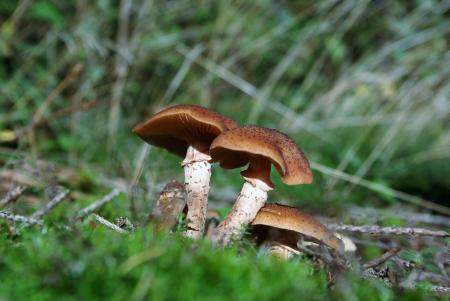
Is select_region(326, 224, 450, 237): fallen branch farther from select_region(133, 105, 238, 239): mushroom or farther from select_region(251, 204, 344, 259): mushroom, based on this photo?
select_region(133, 105, 238, 239): mushroom

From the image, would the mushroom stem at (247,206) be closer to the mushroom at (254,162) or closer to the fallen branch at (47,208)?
the mushroom at (254,162)

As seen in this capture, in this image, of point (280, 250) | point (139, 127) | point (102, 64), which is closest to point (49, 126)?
point (102, 64)

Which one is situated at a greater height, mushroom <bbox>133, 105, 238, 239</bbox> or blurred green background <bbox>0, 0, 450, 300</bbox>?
blurred green background <bbox>0, 0, 450, 300</bbox>

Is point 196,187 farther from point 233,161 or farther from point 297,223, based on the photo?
point 297,223

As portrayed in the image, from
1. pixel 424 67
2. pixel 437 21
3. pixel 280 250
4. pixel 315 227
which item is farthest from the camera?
pixel 437 21

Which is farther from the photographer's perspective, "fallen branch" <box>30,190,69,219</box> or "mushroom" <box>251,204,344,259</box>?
"fallen branch" <box>30,190,69,219</box>

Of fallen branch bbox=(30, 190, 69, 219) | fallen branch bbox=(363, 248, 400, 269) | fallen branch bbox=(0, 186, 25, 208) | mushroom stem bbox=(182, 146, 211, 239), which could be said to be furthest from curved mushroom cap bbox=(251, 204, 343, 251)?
fallen branch bbox=(0, 186, 25, 208)

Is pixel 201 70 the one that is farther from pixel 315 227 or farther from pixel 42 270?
pixel 42 270

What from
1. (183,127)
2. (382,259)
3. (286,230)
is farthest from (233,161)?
(382,259)
